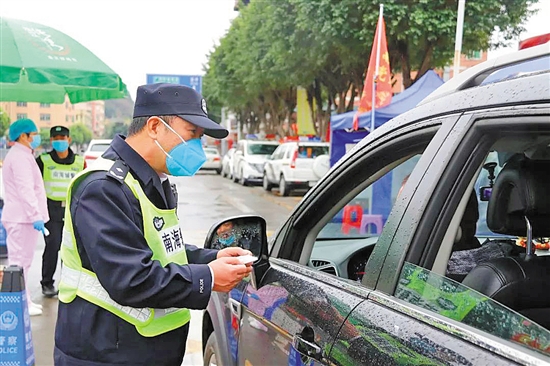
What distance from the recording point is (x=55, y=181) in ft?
18.9

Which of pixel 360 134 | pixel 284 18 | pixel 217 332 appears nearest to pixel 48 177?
pixel 217 332

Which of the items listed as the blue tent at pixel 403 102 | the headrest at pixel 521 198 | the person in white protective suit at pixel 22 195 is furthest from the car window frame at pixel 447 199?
the blue tent at pixel 403 102

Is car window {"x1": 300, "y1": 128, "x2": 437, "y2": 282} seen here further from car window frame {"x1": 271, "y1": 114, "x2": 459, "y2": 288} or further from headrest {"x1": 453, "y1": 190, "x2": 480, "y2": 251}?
headrest {"x1": 453, "y1": 190, "x2": 480, "y2": 251}

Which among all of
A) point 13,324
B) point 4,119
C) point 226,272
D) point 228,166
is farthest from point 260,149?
point 4,119

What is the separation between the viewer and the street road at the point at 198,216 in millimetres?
4621

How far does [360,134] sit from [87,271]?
11.5m

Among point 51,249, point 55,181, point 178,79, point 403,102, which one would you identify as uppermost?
point 178,79

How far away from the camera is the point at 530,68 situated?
1661 mm

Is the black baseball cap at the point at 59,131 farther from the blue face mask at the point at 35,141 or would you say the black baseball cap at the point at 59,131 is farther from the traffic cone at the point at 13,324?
the traffic cone at the point at 13,324

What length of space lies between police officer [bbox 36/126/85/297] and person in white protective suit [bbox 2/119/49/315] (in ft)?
2.01

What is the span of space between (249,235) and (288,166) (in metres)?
15.2

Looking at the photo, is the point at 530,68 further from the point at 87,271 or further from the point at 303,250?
the point at 87,271

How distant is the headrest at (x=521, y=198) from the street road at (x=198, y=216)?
303cm

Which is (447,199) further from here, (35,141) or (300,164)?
(300,164)
